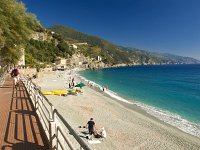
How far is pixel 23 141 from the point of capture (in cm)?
633

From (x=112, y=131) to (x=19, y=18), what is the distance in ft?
41.0

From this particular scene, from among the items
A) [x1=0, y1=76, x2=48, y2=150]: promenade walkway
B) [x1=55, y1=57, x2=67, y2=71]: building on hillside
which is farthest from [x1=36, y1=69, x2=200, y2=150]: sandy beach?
[x1=55, y1=57, x2=67, y2=71]: building on hillside

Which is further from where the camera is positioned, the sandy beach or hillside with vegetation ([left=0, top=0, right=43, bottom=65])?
hillside with vegetation ([left=0, top=0, right=43, bottom=65])

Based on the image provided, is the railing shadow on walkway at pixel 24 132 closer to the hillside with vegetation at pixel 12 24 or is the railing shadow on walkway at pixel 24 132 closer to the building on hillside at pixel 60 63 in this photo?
the hillside with vegetation at pixel 12 24

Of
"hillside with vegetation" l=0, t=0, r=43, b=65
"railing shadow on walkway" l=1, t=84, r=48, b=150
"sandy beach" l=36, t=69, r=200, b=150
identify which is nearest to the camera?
"railing shadow on walkway" l=1, t=84, r=48, b=150

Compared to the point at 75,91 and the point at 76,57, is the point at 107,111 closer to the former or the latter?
the point at 75,91

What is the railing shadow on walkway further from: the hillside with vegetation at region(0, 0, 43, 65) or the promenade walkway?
the hillside with vegetation at region(0, 0, 43, 65)

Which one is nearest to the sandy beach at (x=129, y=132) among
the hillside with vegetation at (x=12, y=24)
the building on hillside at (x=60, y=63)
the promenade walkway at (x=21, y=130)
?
the promenade walkway at (x=21, y=130)

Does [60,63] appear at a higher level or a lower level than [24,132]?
higher

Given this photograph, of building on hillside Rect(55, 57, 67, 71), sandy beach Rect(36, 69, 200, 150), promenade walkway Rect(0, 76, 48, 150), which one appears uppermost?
building on hillside Rect(55, 57, 67, 71)

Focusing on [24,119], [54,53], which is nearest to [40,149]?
[24,119]

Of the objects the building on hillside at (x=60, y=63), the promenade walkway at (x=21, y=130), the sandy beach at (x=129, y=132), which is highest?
the building on hillside at (x=60, y=63)

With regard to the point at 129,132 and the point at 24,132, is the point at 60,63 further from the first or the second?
the point at 24,132

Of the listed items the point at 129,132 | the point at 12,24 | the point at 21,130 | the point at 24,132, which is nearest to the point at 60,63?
the point at 12,24
